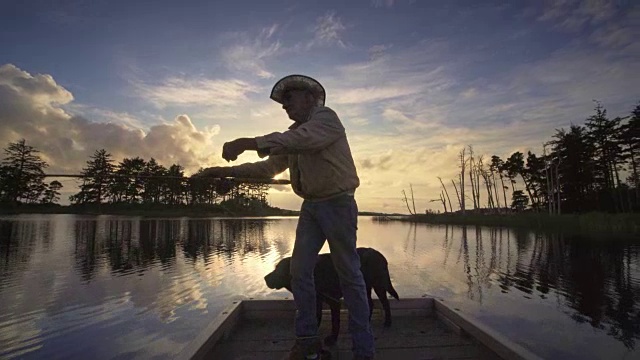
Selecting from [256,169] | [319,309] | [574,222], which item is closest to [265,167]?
[256,169]

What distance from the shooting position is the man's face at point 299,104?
3320 millimetres

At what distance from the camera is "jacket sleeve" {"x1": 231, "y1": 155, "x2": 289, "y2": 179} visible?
358 cm

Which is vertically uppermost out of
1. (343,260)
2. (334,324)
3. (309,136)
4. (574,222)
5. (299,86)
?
(299,86)

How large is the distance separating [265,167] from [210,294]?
7534 millimetres

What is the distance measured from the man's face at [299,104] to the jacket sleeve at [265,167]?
1.57ft

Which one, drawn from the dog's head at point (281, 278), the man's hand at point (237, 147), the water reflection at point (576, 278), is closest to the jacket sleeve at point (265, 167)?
the man's hand at point (237, 147)

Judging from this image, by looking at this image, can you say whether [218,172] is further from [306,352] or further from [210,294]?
[210,294]

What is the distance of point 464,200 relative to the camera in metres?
72.6

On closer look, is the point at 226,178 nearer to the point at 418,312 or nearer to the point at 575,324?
the point at 418,312

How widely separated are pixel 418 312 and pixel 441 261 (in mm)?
13516

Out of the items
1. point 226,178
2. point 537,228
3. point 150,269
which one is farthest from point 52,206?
point 226,178

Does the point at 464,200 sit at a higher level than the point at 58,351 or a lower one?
higher

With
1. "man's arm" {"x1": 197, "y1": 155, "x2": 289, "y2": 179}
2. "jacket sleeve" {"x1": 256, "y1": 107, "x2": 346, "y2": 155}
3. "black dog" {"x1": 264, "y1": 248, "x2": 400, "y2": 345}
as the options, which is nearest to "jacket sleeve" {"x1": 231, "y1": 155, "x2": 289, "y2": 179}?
"man's arm" {"x1": 197, "y1": 155, "x2": 289, "y2": 179}

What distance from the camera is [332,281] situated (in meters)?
4.42
